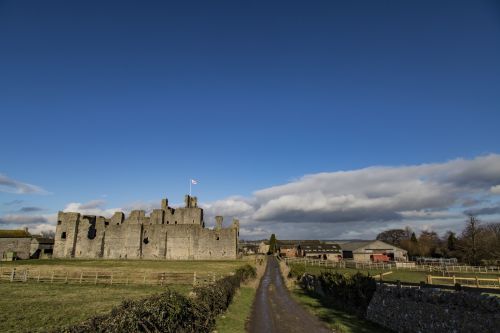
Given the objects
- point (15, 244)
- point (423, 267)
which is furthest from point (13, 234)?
point (423, 267)

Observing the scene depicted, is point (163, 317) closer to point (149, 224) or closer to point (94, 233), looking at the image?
point (149, 224)

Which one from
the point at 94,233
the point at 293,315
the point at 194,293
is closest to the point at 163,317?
the point at 194,293

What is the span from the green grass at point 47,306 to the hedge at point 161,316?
5.27 meters

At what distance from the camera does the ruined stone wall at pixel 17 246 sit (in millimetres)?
66938

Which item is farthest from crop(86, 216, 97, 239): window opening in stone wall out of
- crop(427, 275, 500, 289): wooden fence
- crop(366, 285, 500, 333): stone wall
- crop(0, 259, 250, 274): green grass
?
crop(366, 285, 500, 333): stone wall

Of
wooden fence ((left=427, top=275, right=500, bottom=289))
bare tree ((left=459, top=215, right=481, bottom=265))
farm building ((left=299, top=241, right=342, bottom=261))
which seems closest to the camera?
wooden fence ((left=427, top=275, right=500, bottom=289))

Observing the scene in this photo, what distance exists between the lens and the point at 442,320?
13.1 metres

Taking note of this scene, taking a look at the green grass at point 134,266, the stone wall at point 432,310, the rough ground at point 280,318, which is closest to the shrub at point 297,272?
the green grass at point 134,266

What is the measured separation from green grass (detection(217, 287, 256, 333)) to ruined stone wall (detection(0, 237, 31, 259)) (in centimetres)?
6273

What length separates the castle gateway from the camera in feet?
226

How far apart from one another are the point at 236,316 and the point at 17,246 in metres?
68.5

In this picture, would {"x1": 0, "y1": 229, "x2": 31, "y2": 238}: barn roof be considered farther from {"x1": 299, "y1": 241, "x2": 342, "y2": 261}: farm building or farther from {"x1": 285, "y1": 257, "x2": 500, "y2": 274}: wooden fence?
{"x1": 299, "y1": 241, "x2": 342, "y2": 261}: farm building

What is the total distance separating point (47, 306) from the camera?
1820 cm

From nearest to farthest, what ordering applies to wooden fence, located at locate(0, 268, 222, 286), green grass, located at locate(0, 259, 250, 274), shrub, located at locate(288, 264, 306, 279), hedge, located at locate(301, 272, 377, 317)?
hedge, located at locate(301, 272, 377, 317), wooden fence, located at locate(0, 268, 222, 286), shrub, located at locate(288, 264, 306, 279), green grass, located at locate(0, 259, 250, 274)
